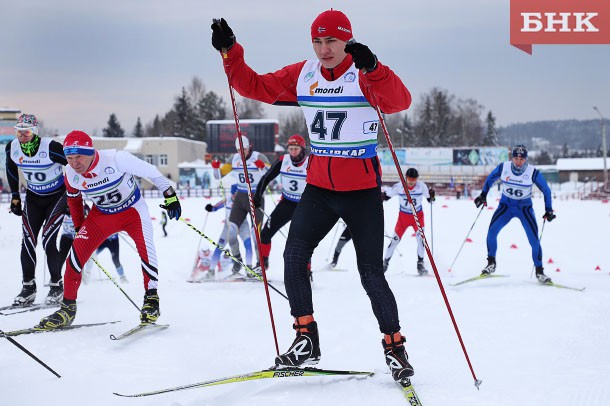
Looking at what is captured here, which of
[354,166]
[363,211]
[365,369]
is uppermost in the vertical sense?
[354,166]

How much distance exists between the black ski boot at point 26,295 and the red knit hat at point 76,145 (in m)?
2.21

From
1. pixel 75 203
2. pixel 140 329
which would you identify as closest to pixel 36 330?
pixel 140 329

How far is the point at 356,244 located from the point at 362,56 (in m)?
1.14

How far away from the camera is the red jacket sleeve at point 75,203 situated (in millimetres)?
5105

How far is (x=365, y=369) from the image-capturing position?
3.74 meters

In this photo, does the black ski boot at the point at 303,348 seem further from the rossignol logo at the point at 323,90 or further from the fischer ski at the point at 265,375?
the rossignol logo at the point at 323,90

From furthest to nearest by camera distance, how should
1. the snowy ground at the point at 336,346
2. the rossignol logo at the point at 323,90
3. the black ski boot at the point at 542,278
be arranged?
the black ski boot at the point at 542,278
the rossignol logo at the point at 323,90
the snowy ground at the point at 336,346

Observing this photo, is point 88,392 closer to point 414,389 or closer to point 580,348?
point 414,389

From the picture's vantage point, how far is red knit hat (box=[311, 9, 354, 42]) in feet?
10.5

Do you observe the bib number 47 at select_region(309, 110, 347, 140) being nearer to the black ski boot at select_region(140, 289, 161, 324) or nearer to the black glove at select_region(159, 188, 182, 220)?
the black glove at select_region(159, 188, 182, 220)

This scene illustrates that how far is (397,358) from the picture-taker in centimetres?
331

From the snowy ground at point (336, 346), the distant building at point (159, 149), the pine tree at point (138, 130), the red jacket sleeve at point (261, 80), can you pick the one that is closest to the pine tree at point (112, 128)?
the pine tree at point (138, 130)

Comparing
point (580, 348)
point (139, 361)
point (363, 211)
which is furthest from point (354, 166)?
point (580, 348)

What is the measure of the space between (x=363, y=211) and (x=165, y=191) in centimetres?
210
